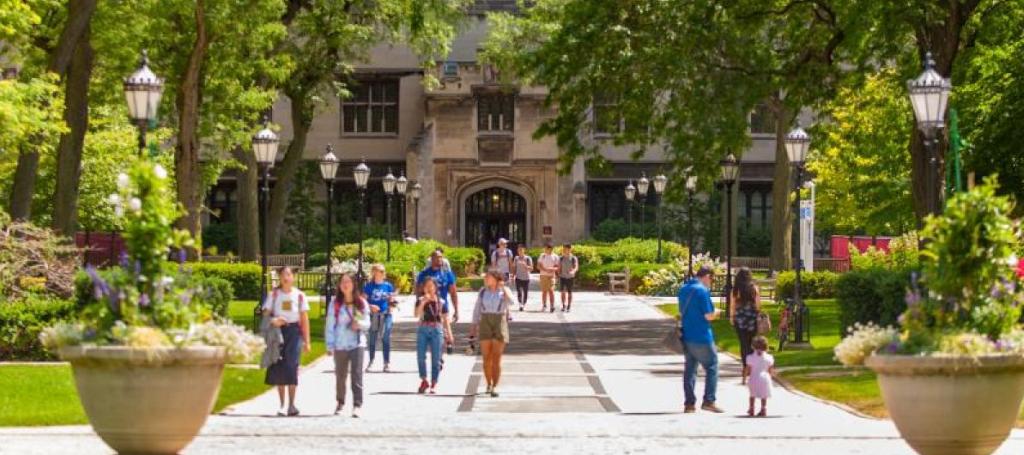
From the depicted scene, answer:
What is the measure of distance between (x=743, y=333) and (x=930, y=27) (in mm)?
10713

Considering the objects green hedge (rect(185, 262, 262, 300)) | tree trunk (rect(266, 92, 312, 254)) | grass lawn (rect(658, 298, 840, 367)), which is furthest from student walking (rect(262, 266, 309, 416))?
tree trunk (rect(266, 92, 312, 254))

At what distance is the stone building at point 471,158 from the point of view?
70.1 metres

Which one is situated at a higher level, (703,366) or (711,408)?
(703,366)

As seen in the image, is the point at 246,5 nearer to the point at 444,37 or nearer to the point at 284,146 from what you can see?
the point at 444,37

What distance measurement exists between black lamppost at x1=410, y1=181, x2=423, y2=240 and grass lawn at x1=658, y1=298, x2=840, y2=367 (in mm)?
22182

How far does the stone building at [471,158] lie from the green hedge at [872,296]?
3959 centimetres

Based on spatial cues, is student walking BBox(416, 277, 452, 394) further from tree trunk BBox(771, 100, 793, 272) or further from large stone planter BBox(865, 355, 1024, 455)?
tree trunk BBox(771, 100, 793, 272)

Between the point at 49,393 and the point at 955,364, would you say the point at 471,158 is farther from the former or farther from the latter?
the point at 955,364

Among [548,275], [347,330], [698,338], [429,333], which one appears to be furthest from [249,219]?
[698,338]

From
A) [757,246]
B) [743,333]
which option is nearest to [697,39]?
[743,333]

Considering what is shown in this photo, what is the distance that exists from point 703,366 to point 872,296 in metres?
8.13

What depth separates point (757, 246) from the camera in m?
70.2

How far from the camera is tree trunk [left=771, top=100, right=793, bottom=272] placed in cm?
5112

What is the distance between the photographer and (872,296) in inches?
1086
